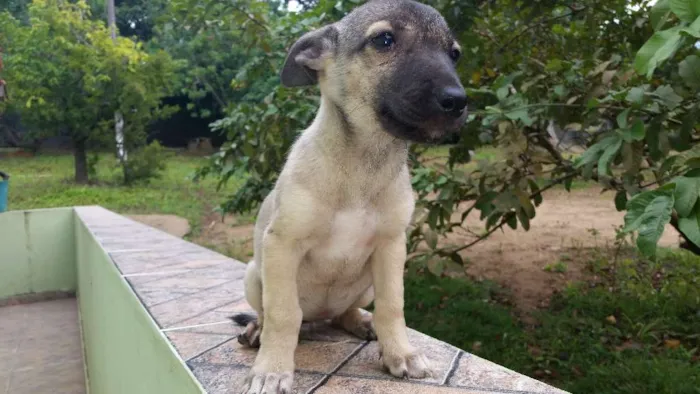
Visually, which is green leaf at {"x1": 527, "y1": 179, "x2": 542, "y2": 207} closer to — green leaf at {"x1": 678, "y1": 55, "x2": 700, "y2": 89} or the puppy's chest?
green leaf at {"x1": 678, "y1": 55, "x2": 700, "y2": 89}

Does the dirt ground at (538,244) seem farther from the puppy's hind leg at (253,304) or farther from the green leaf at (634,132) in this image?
the puppy's hind leg at (253,304)

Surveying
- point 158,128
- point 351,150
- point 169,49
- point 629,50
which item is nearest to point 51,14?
point 169,49

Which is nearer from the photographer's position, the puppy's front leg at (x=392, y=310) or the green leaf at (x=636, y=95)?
the puppy's front leg at (x=392, y=310)

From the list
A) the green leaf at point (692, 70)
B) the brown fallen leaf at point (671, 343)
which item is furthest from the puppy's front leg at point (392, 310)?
the brown fallen leaf at point (671, 343)

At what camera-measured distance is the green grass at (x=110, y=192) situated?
12625 millimetres

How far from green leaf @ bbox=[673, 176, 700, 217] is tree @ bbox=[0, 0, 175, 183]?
1532 cm

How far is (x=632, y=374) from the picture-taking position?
12.3ft

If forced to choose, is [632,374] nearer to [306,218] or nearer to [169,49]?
[306,218]

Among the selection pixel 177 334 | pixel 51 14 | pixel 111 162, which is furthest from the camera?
pixel 111 162

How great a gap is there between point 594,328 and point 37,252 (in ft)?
20.0

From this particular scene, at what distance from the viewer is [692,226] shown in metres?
1.60

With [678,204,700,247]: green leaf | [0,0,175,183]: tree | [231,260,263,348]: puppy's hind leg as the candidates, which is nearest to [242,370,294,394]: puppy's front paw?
[231,260,263,348]: puppy's hind leg

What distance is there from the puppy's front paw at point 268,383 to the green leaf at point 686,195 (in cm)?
118

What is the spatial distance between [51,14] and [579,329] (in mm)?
15006
